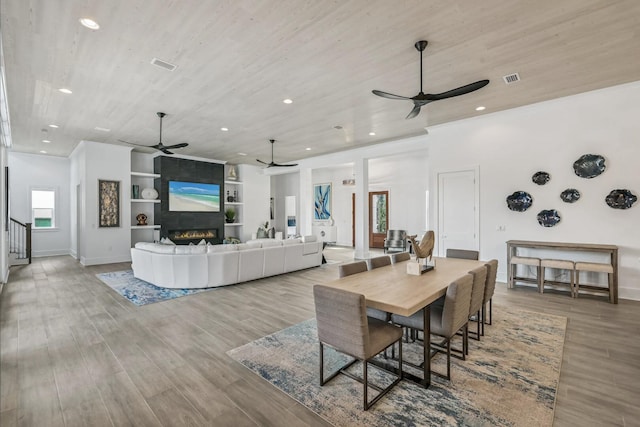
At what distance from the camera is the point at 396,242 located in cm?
867

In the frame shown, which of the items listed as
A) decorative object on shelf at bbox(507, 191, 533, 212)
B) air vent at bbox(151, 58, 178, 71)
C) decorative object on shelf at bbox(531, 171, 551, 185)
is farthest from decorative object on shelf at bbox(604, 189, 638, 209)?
air vent at bbox(151, 58, 178, 71)

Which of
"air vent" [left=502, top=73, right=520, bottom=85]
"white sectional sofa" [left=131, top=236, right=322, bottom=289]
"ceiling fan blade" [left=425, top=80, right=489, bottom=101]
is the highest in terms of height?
"air vent" [left=502, top=73, right=520, bottom=85]

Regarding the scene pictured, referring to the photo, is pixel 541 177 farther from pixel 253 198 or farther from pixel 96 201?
pixel 96 201

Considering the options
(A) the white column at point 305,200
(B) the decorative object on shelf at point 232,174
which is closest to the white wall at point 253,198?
(B) the decorative object on shelf at point 232,174

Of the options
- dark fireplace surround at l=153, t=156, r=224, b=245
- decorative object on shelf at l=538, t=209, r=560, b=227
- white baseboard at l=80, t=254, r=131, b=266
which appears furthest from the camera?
dark fireplace surround at l=153, t=156, r=224, b=245

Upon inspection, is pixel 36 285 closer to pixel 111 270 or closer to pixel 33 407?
pixel 111 270

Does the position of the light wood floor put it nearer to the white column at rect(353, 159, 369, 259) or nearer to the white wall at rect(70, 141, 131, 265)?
the white wall at rect(70, 141, 131, 265)

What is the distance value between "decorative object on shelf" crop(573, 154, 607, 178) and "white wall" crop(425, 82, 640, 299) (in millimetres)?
73

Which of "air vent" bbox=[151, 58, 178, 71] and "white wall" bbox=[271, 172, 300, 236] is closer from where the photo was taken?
"air vent" bbox=[151, 58, 178, 71]

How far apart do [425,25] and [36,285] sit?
760 centimetres

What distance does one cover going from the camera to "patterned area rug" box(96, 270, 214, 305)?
183 inches

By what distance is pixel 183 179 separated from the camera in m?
9.31

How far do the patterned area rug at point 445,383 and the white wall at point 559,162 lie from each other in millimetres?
2416

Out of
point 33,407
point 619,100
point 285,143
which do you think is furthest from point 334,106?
point 33,407
